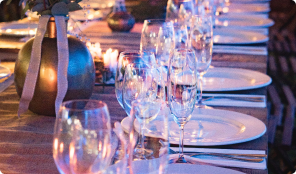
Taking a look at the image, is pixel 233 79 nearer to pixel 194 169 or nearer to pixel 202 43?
pixel 202 43

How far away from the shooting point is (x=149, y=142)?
0.70m

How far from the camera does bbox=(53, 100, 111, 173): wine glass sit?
58cm

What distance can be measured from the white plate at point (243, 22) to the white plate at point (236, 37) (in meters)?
0.26

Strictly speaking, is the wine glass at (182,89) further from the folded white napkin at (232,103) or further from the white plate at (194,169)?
the folded white napkin at (232,103)

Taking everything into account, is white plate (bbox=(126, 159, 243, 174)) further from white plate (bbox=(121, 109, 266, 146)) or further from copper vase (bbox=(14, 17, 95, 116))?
copper vase (bbox=(14, 17, 95, 116))

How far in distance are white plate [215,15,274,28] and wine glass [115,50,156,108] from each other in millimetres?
1927

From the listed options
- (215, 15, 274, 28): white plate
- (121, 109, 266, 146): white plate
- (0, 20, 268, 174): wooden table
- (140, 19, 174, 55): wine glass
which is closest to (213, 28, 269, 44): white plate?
(215, 15, 274, 28): white plate

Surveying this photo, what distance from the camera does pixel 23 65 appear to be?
1148 mm

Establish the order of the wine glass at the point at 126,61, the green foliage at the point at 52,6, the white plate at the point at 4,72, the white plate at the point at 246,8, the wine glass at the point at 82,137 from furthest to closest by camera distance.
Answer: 1. the white plate at the point at 246,8
2. the white plate at the point at 4,72
3. the green foliage at the point at 52,6
4. the wine glass at the point at 126,61
5. the wine glass at the point at 82,137

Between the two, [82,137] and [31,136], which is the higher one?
[82,137]

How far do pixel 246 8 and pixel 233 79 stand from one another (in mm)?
2354

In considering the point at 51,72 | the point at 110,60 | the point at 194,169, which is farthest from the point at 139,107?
the point at 110,60

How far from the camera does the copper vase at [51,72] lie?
1132 mm

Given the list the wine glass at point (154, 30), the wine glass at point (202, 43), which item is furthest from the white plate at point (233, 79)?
the wine glass at point (154, 30)
